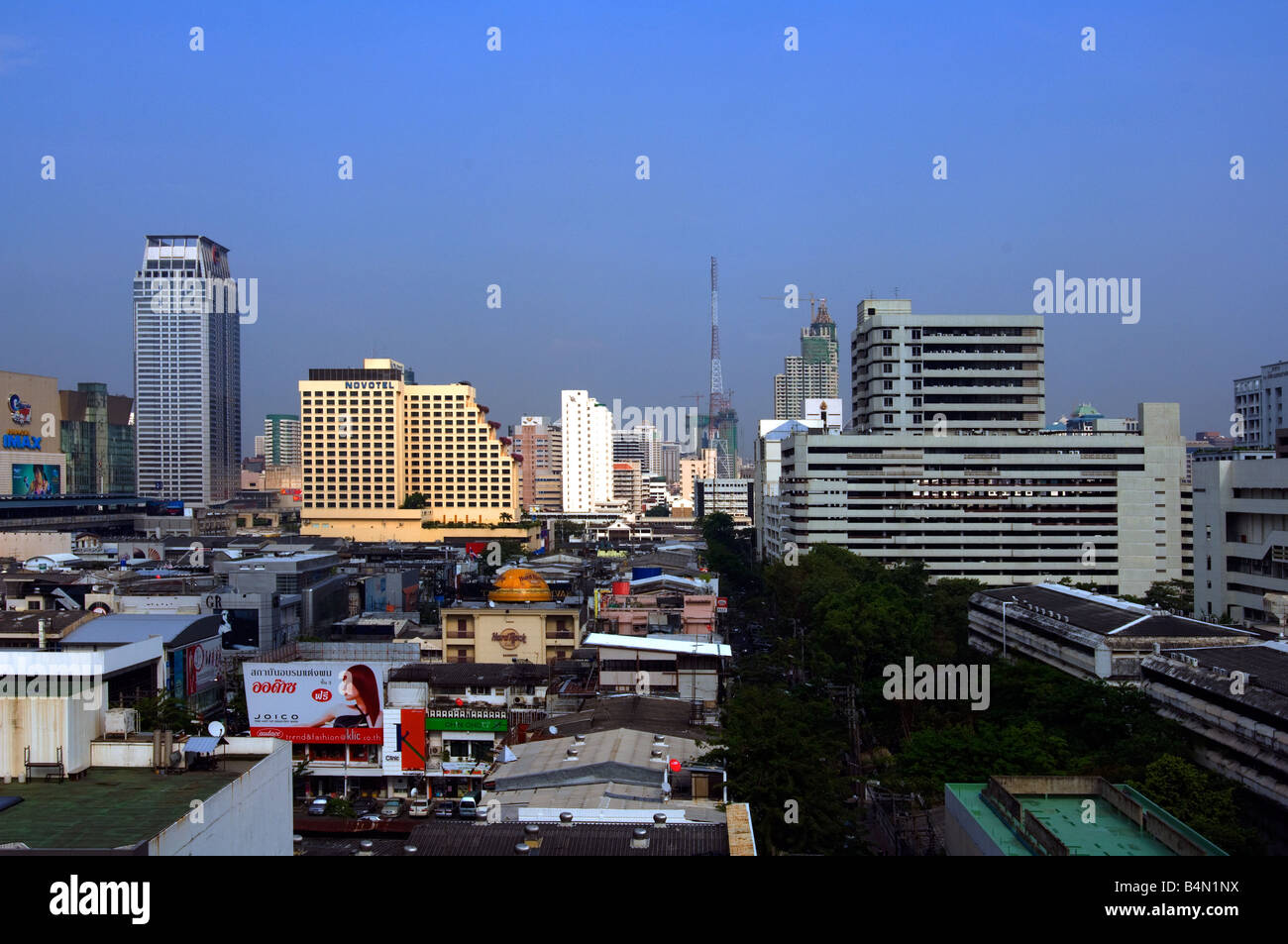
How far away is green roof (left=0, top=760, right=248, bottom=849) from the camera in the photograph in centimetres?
846

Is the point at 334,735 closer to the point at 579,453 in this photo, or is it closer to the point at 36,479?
the point at 36,479

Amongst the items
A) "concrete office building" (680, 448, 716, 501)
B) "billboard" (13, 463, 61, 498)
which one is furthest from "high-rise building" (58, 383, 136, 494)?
"concrete office building" (680, 448, 716, 501)

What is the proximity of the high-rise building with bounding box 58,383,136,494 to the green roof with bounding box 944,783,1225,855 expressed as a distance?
94.4 m

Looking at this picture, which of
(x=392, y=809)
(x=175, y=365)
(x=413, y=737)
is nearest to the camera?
(x=392, y=809)

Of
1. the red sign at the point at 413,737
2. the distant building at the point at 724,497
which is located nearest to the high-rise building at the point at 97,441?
the distant building at the point at 724,497

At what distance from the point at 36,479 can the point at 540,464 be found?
70293 mm

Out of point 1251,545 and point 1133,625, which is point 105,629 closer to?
point 1133,625

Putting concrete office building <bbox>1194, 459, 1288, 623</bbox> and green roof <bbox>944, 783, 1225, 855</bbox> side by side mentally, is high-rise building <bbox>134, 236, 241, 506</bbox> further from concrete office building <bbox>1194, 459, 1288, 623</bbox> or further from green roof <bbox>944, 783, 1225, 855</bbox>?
green roof <bbox>944, 783, 1225, 855</bbox>

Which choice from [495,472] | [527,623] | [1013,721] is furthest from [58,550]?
[1013,721]

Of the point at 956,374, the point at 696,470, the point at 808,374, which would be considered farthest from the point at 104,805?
the point at 808,374

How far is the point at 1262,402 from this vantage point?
65062 millimetres

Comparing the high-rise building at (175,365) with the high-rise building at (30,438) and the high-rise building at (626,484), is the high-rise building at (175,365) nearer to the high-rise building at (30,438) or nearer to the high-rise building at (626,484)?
the high-rise building at (626,484)
